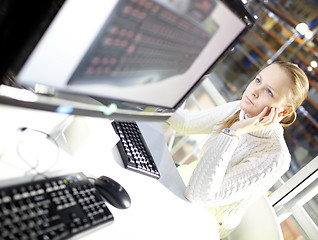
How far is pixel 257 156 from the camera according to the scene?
127cm

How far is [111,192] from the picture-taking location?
77cm

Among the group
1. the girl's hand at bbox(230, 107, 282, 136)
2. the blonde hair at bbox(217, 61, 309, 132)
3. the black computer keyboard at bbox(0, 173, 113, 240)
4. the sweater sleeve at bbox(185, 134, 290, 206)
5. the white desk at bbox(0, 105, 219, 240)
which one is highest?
the blonde hair at bbox(217, 61, 309, 132)

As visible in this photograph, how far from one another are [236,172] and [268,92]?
1.26ft

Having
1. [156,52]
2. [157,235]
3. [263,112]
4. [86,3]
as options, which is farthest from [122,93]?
[263,112]

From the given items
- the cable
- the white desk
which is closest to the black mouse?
the white desk

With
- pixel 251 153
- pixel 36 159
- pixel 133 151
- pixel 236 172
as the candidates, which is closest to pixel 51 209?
pixel 36 159

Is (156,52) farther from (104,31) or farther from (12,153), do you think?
(12,153)

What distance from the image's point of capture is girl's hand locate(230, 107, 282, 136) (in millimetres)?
1199

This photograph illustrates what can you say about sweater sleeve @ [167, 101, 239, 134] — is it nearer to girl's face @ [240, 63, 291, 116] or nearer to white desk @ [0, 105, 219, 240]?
girl's face @ [240, 63, 291, 116]

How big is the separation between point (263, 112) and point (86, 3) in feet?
3.22

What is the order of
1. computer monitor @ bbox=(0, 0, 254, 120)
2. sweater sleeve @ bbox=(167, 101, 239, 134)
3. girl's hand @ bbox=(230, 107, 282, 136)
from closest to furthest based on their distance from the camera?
1. computer monitor @ bbox=(0, 0, 254, 120)
2. girl's hand @ bbox=(230, 107, 282, 136)
3. sweater sleeve @ bbox=(167, 101, 239, 134)

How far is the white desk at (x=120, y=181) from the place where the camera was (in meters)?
0.70

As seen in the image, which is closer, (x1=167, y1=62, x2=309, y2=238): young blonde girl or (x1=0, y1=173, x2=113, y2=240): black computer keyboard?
(x1=0, y1=173, x2=113, y2=240): black computer keyboard

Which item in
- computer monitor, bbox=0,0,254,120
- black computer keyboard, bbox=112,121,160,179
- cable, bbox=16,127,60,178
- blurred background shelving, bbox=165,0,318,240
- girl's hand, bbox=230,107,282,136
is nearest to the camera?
computer monitor, bbox=0,0,254,120
